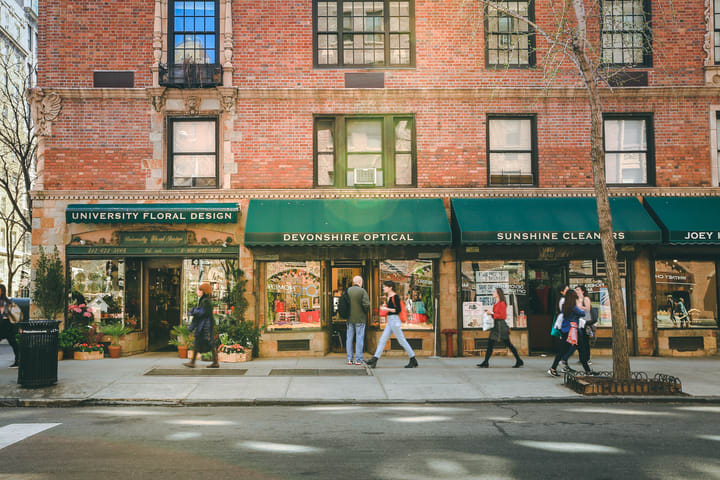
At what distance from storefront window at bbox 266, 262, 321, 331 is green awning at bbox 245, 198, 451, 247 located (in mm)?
1138

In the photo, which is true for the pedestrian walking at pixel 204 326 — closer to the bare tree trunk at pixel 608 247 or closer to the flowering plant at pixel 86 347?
the flowering plant at pixel 86 347

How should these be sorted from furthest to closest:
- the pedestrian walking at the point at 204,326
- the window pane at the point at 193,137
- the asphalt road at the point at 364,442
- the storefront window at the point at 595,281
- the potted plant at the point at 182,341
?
the window pane at the point at 193,137
the storefront window at the point at 595,281
the potted plant at the point at 182,341
the pedestrian walking at the point at 204,326
the asphalt road at the point at 364,442

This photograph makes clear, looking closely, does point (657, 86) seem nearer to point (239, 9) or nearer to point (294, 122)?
point (294, 122)

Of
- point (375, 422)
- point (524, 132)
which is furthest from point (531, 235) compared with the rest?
point (375, 422)

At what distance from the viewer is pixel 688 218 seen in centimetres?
1400

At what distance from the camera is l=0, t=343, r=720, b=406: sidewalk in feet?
30.6

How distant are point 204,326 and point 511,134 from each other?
881 centimetres

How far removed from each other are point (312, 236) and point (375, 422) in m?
6.46

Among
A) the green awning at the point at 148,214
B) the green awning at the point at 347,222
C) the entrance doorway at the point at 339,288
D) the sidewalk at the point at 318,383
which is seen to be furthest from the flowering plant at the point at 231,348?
the green awning at the point at 148,214

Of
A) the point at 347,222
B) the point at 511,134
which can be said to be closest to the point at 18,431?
the point at 347,222

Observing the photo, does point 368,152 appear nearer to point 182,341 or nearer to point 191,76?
point 191,76

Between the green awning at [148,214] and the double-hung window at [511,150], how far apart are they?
654cm

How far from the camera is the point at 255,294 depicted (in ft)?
46.9

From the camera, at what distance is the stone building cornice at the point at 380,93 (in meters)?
14.4
